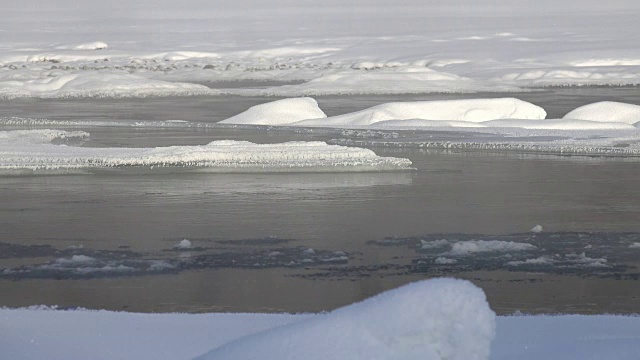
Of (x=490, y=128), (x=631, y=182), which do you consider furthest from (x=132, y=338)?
(x=490, y=128)

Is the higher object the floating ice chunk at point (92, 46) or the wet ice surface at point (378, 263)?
the floating ice chunk at point (92, 46)

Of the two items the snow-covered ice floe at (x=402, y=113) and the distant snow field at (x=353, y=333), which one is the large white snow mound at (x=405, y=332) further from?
the snow-covered ice floe at (x=402, y=113)

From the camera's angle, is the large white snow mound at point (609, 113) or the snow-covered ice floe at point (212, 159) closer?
the snow-covered ice floe at point (212, 159)

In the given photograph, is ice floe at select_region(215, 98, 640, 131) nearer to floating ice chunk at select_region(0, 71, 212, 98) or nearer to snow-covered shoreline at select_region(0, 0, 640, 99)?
snow-covered shoreline at select_region(0, 0, 640, 99)

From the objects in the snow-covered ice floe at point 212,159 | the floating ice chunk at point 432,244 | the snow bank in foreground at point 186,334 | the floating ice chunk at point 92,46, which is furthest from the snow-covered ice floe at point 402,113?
the floating ice chunk at point 92,46

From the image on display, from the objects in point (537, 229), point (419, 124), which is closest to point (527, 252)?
point (537, 229)
